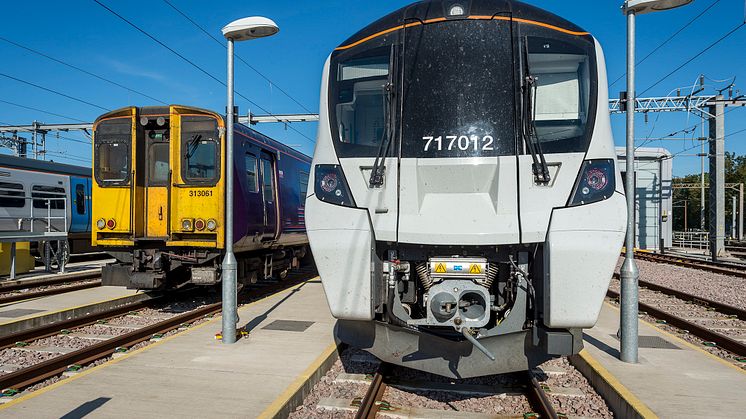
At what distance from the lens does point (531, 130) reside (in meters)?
4.02

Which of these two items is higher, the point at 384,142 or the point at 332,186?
the point at 384,142

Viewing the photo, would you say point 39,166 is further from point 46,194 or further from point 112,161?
point 112,161

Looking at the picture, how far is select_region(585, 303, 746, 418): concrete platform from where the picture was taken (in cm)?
423

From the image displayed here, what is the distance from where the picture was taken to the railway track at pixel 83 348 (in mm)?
5172

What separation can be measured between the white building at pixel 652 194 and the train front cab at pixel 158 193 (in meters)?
29.6

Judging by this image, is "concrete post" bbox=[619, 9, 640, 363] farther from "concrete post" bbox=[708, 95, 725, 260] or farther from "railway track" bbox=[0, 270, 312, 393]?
"concrete post" bbox=[708, 95, 725, 260]

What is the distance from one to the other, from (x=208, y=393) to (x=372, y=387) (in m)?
1.45

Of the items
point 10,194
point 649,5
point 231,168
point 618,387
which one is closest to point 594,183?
Answer: point 618,387

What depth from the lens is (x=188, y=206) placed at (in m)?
8.69

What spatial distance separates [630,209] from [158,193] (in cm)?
718

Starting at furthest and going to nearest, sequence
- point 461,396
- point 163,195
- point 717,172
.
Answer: point 717,172 → point 163,195 → point 461,396

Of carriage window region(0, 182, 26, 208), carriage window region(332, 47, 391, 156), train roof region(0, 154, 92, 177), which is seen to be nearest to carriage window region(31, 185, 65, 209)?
carriage window region(0, 182, 26, 208)

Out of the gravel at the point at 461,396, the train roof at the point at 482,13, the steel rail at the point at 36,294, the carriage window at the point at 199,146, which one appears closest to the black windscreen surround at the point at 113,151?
the carriage window at the point at 199,146

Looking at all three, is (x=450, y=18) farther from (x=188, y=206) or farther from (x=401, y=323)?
(x=188, y=206)
